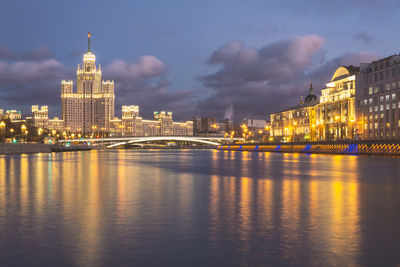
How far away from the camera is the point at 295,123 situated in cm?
13025

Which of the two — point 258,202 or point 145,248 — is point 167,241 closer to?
point 145,248

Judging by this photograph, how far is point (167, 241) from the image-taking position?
27.6 ft

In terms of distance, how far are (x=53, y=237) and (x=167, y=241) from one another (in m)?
2.37

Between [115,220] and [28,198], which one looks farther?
[28,198]

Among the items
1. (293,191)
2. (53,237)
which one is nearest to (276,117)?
(293,191)

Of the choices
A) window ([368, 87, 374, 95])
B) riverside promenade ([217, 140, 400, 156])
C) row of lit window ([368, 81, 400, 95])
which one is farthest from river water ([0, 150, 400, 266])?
window ([368, 87, 374, 95])

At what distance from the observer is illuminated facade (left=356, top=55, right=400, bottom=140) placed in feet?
296

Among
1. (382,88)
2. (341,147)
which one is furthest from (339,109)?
(341,147)

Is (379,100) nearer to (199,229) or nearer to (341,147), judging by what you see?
(341,147)

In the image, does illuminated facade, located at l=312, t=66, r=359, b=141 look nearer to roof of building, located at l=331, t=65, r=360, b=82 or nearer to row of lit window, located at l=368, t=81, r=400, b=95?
roof of building, located at l=331, t=65, r=360, b=82

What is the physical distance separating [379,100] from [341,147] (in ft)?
76.7

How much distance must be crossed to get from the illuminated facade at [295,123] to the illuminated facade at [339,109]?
6139 millimetres

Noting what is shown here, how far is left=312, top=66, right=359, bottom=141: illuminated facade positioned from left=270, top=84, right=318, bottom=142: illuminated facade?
6.14m

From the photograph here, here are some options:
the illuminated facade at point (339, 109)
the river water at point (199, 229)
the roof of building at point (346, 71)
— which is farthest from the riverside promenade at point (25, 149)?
the roof of building at point (346, 71)
